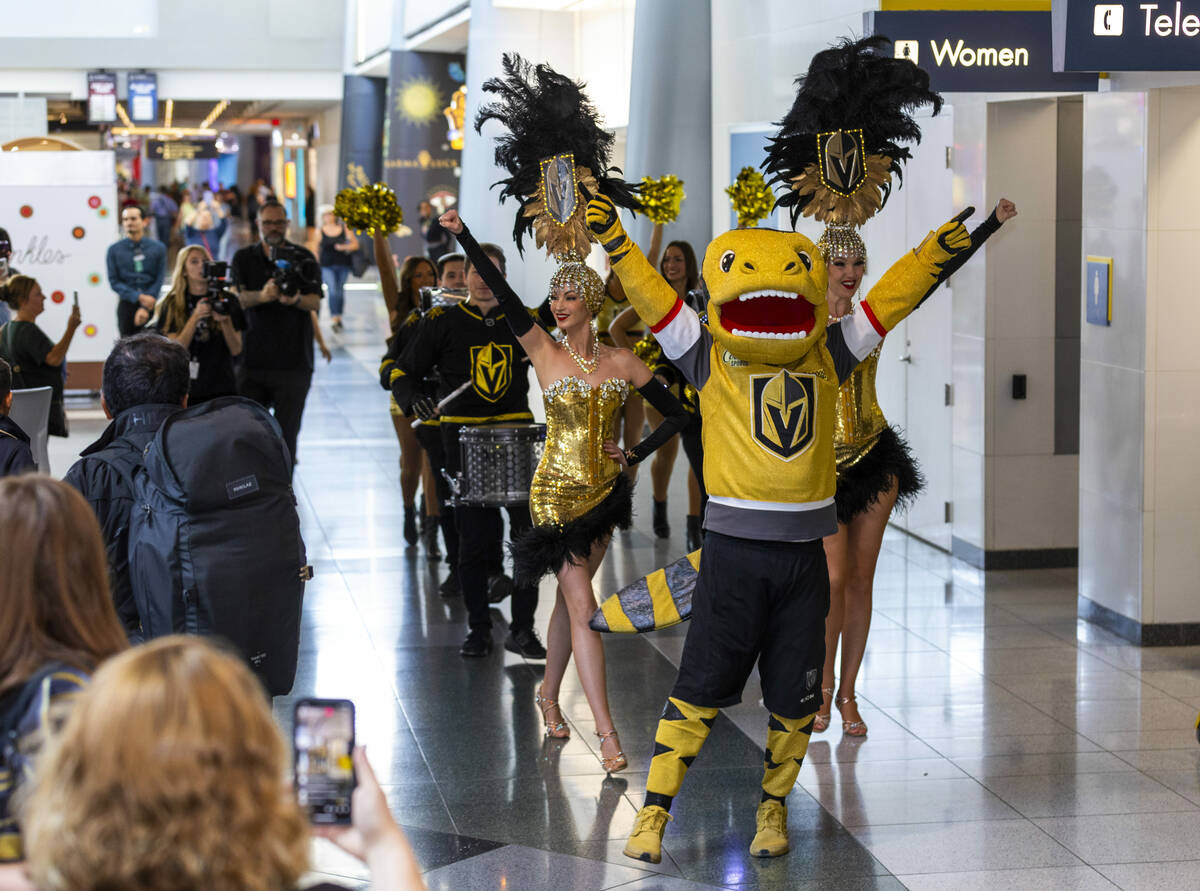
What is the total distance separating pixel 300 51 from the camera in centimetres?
3288

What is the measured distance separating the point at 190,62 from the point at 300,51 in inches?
88.4

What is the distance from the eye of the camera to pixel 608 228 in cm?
485

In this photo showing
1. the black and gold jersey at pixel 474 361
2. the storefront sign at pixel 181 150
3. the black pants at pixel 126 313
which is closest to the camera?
the black and gold jersey at pixel 474 361

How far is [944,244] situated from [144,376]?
237cm

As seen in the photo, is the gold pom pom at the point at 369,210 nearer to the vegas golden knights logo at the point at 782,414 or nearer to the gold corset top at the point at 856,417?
the gold corset top at the point at 856,417

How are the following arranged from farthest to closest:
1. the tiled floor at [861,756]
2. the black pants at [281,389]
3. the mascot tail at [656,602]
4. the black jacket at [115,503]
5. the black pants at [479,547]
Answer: the black pants at [281,389] < the black pants at [479,547] < the mascot tail at [656,602] < the tiled floor at [861,756] < the black jacket at [115,503]

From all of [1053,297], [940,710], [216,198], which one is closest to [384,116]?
[216,198]

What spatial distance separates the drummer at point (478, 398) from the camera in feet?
22.2

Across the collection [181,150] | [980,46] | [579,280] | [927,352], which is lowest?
[927,352]

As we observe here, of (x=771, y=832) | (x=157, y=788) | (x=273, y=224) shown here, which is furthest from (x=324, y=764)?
(x=273, y=224)

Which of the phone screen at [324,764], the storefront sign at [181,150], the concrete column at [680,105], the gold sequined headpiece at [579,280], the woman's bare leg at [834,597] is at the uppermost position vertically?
the storefront sign at [181,150]

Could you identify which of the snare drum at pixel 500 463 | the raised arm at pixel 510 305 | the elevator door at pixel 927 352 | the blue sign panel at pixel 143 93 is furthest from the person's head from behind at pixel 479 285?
the blue sign panel at pixel 143 93

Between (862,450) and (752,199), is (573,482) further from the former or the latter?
(752,199)

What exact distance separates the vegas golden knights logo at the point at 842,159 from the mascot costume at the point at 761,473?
0.85 metres
